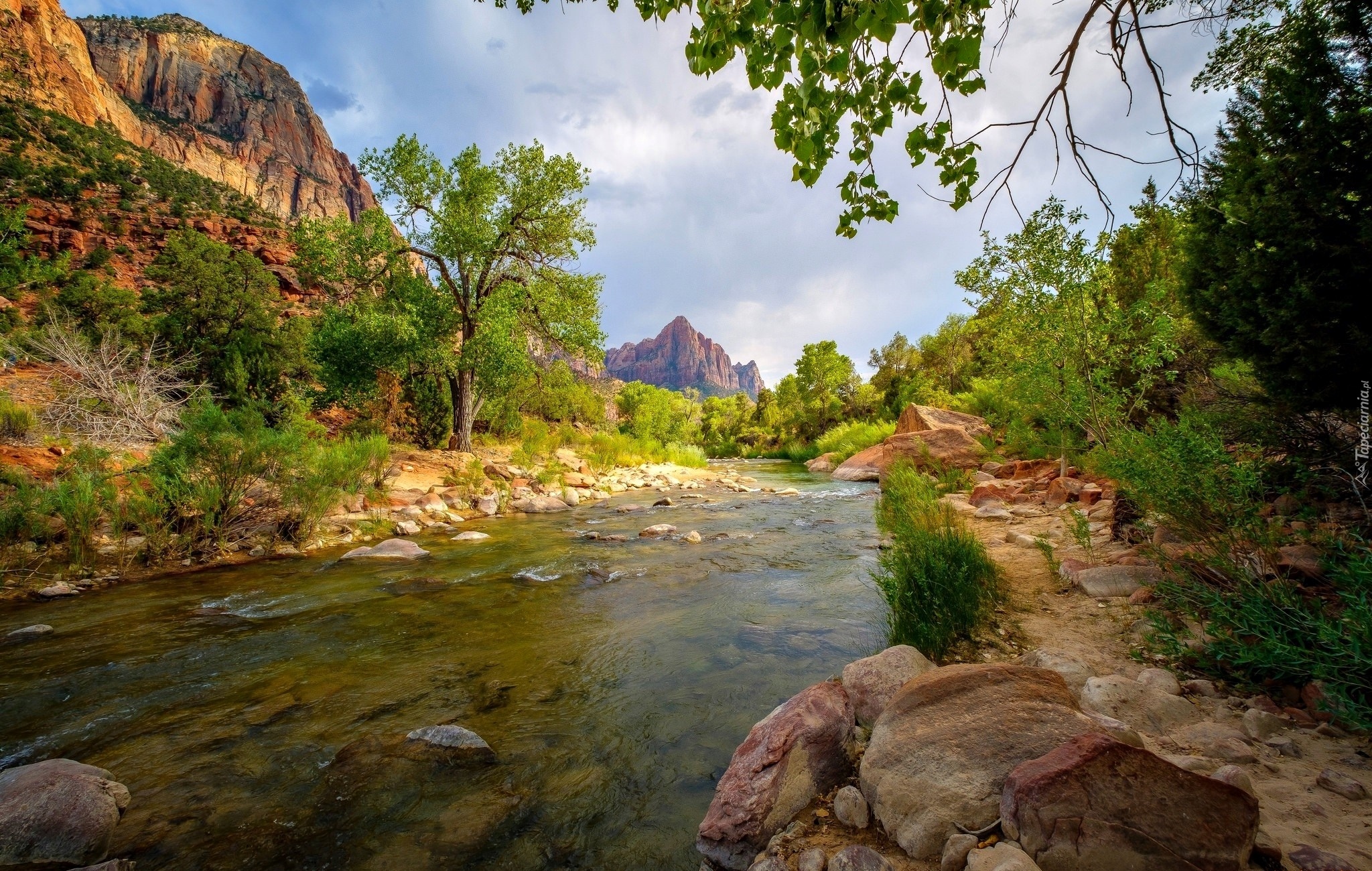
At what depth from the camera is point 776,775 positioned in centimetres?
225

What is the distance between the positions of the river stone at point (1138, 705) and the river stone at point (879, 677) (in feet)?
2.53

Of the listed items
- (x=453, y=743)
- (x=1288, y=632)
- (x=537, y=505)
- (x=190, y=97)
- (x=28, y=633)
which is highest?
(x=190, y=97)

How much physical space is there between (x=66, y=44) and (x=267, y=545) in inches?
3383

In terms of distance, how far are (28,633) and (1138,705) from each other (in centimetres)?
835

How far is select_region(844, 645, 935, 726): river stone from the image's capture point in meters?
2.77

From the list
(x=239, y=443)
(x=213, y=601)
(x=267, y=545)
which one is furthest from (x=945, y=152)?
(x=267, y=545)

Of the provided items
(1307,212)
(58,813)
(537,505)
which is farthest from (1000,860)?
(537,505)

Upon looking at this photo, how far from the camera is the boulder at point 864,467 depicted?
A: 1978cm

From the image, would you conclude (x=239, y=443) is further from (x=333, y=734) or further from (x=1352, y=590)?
(x=1352, y=590)

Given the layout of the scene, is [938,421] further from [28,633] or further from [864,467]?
[28,633]

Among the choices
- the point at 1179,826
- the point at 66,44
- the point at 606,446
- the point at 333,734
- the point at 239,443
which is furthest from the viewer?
the point at 66,44

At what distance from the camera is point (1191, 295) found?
4.32m

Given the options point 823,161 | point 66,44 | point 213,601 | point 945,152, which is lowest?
point 213,601

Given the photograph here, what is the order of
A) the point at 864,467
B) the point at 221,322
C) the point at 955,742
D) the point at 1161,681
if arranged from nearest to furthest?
the point at 955,742, the point at 1161,681, the point at 221,322, the point at 864,467
